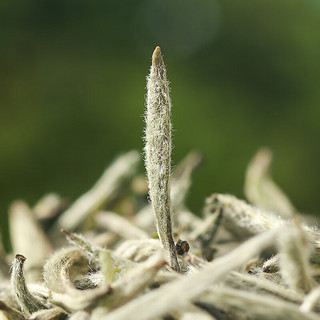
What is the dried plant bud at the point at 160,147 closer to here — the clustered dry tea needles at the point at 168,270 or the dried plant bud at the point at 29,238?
the clustered dry tea needles at the point at 168,270

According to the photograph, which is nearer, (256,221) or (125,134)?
(256,221)

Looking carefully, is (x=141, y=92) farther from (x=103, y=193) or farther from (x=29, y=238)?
(x=29, y=238)

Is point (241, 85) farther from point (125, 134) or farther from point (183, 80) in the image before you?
point (125, 134)

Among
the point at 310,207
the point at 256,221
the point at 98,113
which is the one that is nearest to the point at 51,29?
the point at 98,113

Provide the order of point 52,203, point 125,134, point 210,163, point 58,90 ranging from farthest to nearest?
point 58,90, point 125,134, point 210,163, point 52,203

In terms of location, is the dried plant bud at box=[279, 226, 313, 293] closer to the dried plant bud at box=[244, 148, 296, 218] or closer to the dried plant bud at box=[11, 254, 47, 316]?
the dried plant bud at box=[11, 254, 47, 316]

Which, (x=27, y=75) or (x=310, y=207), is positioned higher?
(x=27, y=75)
